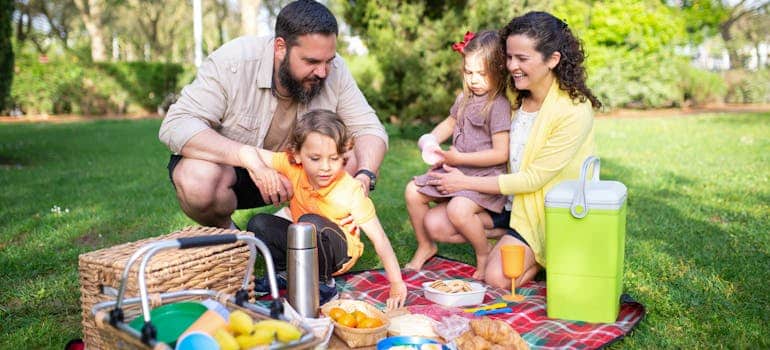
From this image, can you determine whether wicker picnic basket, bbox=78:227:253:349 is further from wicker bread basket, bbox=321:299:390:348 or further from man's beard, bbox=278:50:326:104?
man's beard, bbox=278:50:326:104

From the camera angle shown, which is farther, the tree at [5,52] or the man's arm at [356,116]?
the tree at [5,52]

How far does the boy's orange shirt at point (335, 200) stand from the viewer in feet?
10.9

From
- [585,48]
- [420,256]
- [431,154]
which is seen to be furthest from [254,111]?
[585,48]

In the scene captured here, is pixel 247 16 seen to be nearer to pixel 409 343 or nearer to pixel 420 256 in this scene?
pixel 420 256

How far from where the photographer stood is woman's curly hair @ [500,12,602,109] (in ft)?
11.5

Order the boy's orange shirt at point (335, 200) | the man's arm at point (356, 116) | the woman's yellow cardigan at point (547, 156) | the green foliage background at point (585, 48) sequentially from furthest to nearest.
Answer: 1. the green foliage background at point (585, 48)
2. the man's arm at point (356, 116)
3. the woman's yellow cardigan at point (547, 156)
4. the boy's orange shirt at point (335, 200)

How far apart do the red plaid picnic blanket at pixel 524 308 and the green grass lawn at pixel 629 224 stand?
11 cm

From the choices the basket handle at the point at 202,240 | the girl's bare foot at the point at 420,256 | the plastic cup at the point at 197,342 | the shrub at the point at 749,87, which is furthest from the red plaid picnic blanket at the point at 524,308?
the shrub at the point at 749,87

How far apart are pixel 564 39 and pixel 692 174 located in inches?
162

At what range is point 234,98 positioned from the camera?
381 cm

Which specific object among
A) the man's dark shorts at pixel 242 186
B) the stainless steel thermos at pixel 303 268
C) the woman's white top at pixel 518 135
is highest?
the woman's white top at pixel 518 135

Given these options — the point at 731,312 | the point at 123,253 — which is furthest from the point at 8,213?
the point at 731,312

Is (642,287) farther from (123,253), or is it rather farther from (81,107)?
(81,107)

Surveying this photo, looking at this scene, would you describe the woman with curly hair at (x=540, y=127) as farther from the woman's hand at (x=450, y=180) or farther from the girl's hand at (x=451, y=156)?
the girl's hand at (x=451, y=156)
